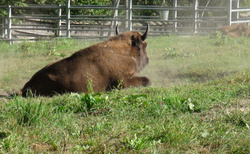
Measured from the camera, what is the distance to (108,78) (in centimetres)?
752

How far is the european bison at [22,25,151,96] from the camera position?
7180 mm

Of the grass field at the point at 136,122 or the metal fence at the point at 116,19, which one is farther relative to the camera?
the metal fence at the point at 116,19

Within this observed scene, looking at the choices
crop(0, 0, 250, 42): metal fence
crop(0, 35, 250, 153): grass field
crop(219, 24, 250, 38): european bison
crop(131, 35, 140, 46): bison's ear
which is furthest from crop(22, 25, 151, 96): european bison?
crop(0, 0, 250, 42): metal fence

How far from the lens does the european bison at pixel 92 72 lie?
7.18 m

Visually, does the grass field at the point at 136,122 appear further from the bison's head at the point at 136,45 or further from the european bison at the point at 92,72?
the bison's head at the point at 136,45

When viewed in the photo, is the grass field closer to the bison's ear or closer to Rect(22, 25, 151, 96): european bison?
Rect(22, 25, 151, 96): european bison

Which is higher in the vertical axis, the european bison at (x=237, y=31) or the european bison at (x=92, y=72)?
the european bison at (x=237, y=31)

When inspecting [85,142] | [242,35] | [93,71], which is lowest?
[85,142]

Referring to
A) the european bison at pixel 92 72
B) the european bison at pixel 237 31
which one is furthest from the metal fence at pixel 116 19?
the european bison at pixel 92 72

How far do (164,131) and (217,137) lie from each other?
0.57m

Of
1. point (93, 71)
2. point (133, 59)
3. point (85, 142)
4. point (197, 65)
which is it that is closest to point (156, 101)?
point (85, 142)

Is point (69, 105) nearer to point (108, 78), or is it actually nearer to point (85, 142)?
point (85, 142)

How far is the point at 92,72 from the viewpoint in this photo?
289 inches

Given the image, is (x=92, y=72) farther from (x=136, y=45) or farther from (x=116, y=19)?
(x=116, y=19)
